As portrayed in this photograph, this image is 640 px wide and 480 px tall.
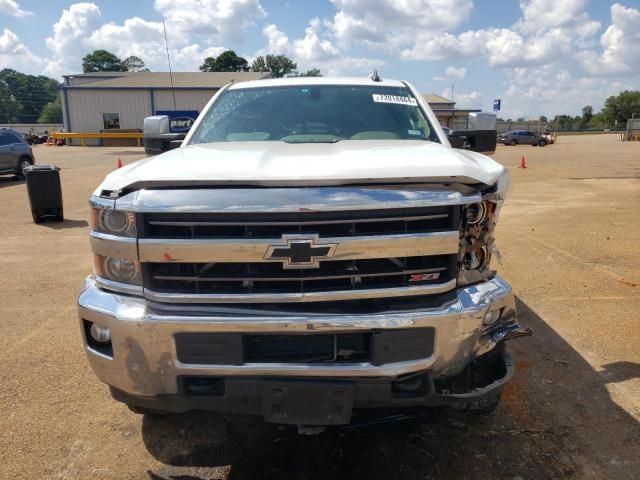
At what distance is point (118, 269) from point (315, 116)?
202 cm

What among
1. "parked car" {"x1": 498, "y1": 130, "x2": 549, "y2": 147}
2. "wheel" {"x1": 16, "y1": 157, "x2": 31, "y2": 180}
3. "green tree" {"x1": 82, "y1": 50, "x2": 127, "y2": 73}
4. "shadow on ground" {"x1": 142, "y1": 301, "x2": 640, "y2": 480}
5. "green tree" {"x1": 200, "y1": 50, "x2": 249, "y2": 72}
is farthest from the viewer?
"green tree" {"x1": 82, "y1": 50, "x2": 127, "y2": 73}

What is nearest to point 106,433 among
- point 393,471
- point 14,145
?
point 393,471

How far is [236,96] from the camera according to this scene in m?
4.27

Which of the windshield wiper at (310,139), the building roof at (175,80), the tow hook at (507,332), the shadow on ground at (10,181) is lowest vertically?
the shadow on ground at (10,181)

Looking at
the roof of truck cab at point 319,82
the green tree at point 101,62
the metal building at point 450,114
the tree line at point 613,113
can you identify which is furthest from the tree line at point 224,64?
the roof of truck cab at point 319,82

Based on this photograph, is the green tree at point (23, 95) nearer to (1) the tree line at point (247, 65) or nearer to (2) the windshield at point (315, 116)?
(1) the tree line at point (247, 65)

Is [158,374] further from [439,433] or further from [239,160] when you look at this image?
[439,433]

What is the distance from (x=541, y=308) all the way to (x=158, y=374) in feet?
12.7

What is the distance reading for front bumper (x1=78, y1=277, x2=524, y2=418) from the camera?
7.34 feet

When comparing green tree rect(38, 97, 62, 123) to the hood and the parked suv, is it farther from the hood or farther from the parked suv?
the hood

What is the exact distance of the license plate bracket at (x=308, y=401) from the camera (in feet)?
7.34

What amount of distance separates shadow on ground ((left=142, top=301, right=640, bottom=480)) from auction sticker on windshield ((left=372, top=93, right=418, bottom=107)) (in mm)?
2255

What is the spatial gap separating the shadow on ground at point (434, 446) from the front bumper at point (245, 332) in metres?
0.58

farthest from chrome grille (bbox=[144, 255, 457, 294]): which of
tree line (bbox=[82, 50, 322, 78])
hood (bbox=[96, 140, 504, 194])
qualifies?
tree line (bbox=[82, 50, 322, 78])
